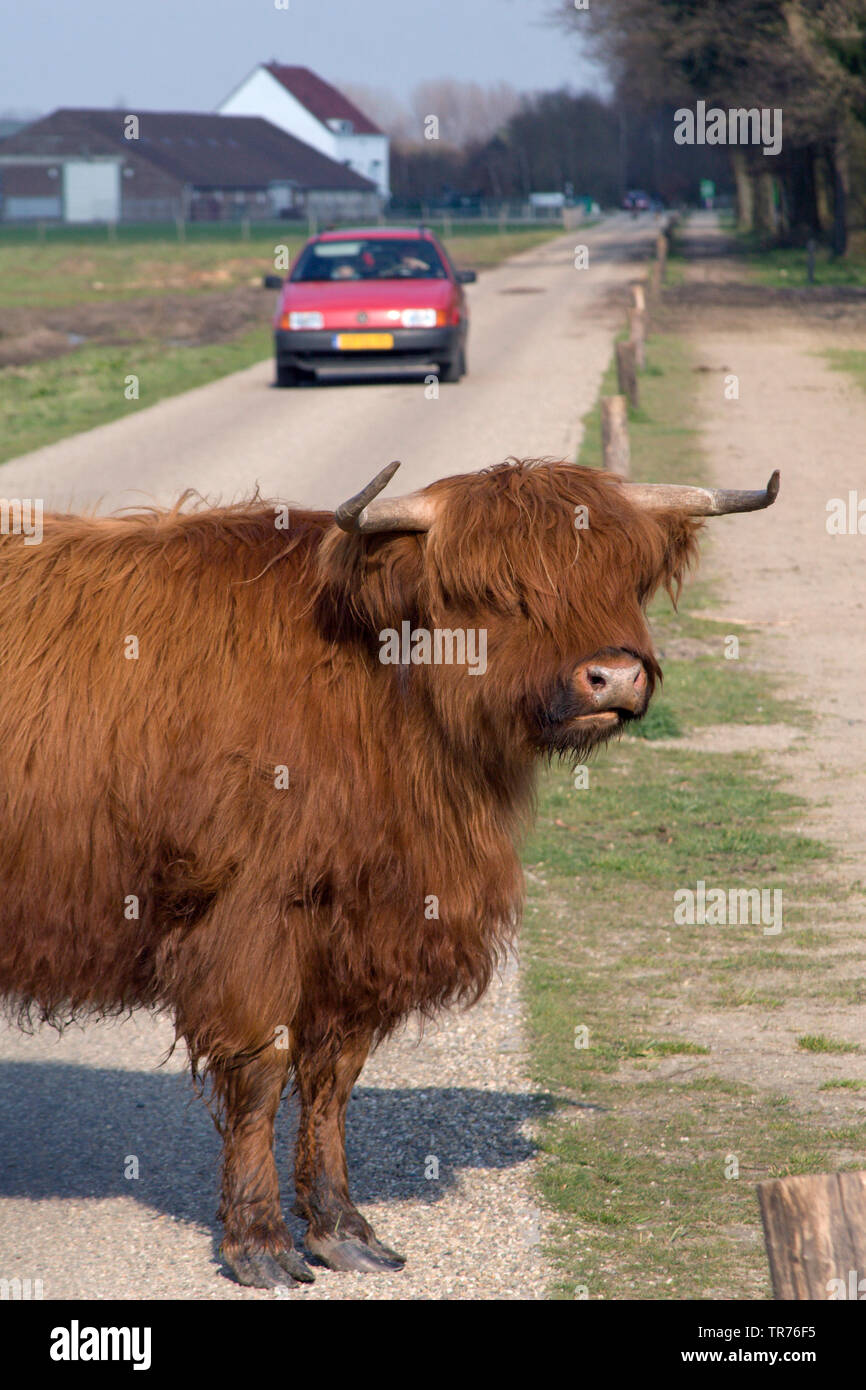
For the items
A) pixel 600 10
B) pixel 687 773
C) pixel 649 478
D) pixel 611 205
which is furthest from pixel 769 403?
pixel 611 205

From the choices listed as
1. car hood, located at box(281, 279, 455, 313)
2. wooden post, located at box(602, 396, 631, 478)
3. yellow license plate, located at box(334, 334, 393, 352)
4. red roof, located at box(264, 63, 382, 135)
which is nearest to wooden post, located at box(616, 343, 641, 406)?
car hood, located at box(281, 279, 455, 313)

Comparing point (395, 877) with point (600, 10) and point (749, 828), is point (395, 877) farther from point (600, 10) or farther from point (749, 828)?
point (600, 10)

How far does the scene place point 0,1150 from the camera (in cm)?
439

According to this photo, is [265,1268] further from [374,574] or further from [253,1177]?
[374,574]

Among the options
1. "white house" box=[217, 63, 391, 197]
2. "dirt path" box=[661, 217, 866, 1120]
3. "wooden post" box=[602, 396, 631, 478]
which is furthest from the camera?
"white house" box=[217, 63, 391, 197]

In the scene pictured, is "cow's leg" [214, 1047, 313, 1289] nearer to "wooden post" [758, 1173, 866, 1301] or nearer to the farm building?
"wooden post" [758, 1173, 866, 1301]

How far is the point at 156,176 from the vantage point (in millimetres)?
94562

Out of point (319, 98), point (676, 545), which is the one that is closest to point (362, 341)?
point (676, 545)

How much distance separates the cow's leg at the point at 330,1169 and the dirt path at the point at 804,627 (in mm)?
1506

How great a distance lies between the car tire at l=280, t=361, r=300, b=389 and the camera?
22000 mm

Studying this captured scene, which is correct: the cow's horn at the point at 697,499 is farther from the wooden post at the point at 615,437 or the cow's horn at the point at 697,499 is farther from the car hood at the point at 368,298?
the car hood at the point at 368,298

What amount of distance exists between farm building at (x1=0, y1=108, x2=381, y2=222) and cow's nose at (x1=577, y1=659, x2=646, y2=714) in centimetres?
9179
